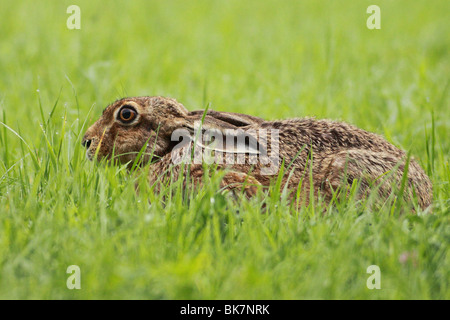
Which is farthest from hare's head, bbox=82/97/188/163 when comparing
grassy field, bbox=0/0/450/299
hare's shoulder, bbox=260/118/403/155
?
hare's shoulder, bbox=260/118/403/155

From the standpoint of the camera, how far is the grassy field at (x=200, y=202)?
2.91 metres

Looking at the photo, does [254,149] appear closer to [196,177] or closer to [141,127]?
[196,177]

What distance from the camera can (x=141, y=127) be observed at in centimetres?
459

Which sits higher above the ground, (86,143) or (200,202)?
(86,143)

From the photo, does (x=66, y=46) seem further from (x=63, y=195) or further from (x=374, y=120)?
(x=63, y=195)

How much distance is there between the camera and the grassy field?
291 cm

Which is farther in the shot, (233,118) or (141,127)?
(141,127)

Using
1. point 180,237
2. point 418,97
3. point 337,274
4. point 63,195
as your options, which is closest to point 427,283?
point 337,274

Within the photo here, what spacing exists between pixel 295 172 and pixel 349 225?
85 cm

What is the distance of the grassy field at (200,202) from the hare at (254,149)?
8.1 inches

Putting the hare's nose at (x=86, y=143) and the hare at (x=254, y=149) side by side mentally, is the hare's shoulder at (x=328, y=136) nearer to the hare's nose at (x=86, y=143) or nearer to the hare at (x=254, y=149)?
the hare at (x=254, y=149)

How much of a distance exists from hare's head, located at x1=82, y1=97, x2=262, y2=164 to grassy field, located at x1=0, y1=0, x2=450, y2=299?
0.59ft

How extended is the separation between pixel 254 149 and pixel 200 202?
78 centimetres

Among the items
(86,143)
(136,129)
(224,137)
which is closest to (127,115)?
(136,129)
